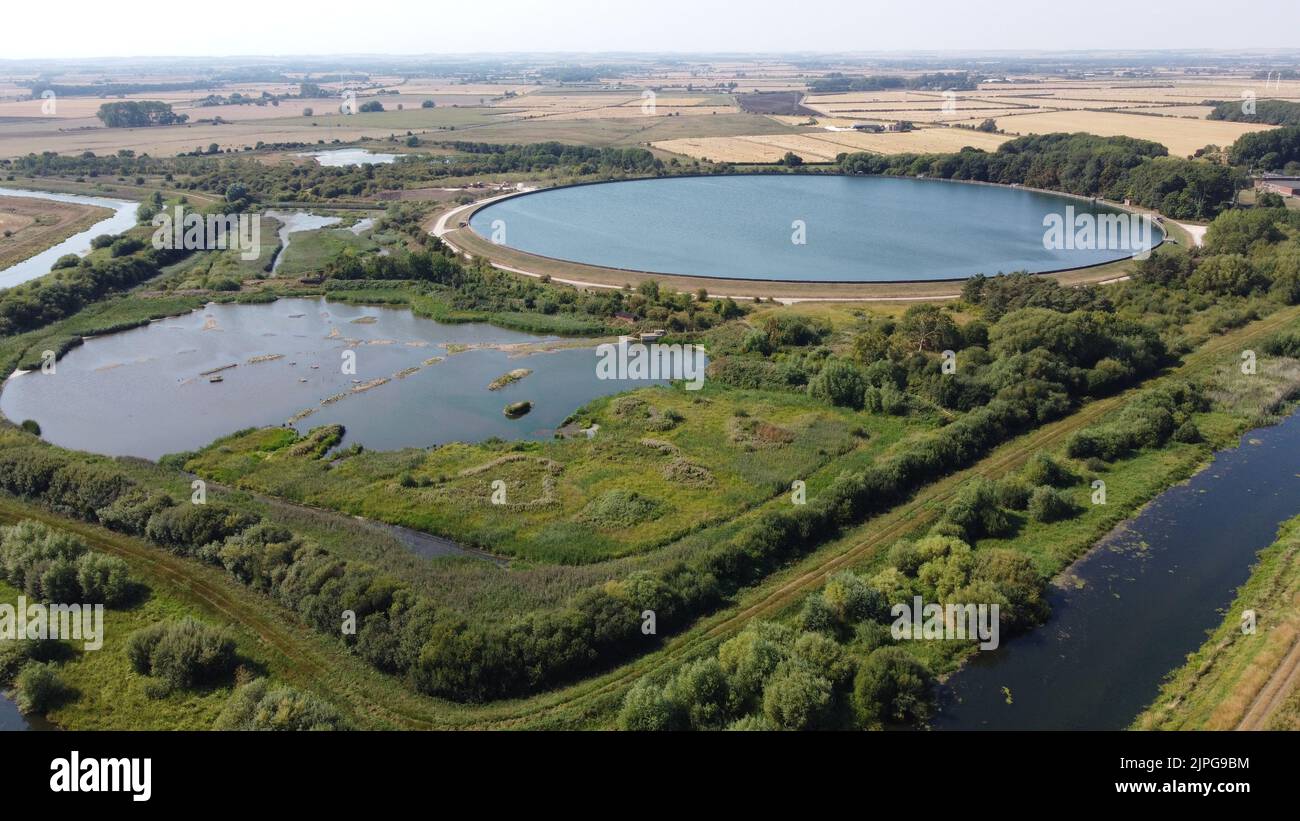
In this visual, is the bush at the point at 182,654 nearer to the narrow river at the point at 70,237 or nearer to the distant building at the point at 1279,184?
the narrow river at the point at 70,237

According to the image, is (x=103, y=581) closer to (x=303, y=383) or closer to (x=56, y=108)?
(x=303, y=383)

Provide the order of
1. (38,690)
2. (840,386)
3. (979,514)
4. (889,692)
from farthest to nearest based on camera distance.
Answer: (840,386) < (979,514) < (38,690) < (889,692)

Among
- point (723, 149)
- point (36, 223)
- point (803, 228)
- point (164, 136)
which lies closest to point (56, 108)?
point (164, 136)

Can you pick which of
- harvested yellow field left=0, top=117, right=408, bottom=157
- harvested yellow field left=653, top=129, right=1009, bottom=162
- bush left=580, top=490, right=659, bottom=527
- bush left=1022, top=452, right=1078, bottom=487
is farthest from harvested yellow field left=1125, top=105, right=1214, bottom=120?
bush left=580, top=490, right=659, bottom=527

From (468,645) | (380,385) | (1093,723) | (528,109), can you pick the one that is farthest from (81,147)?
(1093,723)
